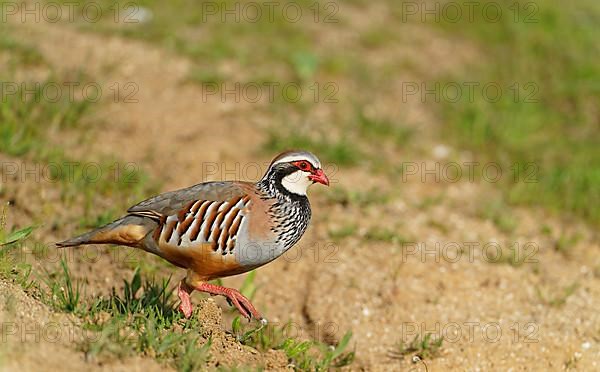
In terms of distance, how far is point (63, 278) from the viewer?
16.5 ft

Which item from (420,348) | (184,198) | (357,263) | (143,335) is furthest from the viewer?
(357,263)

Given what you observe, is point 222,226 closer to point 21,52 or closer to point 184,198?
point 184,198

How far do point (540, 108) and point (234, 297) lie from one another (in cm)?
475

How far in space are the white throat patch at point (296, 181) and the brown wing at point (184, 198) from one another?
0.75 ft

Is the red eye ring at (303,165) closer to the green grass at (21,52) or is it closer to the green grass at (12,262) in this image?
the green grass at (12,262)

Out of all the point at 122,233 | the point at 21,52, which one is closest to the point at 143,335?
the point at 122,233

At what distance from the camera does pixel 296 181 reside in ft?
15.5

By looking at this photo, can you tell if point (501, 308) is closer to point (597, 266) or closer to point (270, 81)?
point (597, 266)

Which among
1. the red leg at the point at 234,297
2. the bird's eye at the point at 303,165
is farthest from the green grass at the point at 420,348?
the bird's eye at the point at 303,165

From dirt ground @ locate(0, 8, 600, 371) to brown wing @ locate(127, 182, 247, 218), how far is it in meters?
0.55

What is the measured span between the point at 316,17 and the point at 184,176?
3365mm

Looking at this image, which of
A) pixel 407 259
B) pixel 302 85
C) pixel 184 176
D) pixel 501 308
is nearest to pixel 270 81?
pixel 302 85

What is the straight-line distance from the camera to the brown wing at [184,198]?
14.9 ft

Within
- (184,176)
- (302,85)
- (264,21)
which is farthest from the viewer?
(264,21)
